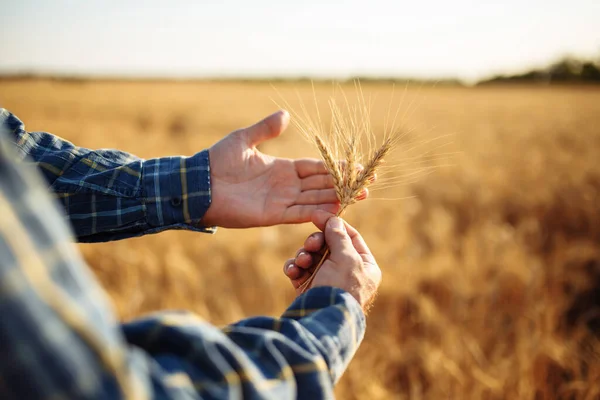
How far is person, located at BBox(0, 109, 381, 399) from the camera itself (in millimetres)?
423

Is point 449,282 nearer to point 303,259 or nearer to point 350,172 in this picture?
point 350,172

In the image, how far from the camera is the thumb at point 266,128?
1.50 m

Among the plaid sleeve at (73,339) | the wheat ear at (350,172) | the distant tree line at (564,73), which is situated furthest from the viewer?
the distant tree line at (564,73)

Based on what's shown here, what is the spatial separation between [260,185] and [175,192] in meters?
0.31

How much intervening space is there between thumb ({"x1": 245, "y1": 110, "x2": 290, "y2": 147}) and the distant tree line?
1777 inches

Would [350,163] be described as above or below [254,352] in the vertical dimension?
above

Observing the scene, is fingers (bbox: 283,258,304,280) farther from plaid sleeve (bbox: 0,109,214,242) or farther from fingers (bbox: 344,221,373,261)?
plaid sleeve (bbox: 0,109,214,242)

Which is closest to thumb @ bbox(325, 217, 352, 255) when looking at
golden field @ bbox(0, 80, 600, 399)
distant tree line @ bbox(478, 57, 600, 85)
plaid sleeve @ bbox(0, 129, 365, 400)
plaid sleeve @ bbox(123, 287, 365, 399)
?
plaid sleeve @ bbox(123, 287, 365, 399)

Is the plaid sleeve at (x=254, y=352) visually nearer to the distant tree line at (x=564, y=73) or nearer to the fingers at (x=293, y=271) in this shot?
the fingers at (x=293, y=271)

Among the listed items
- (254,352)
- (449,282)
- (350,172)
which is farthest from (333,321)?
(449,282)

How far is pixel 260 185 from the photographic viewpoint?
1528mm

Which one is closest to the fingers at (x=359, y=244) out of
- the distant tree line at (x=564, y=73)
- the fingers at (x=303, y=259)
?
the fingers at (x=303, y=259)

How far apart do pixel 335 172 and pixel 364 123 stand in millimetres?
203

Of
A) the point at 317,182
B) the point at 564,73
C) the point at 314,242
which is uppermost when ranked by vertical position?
Result: the point at 564,73
